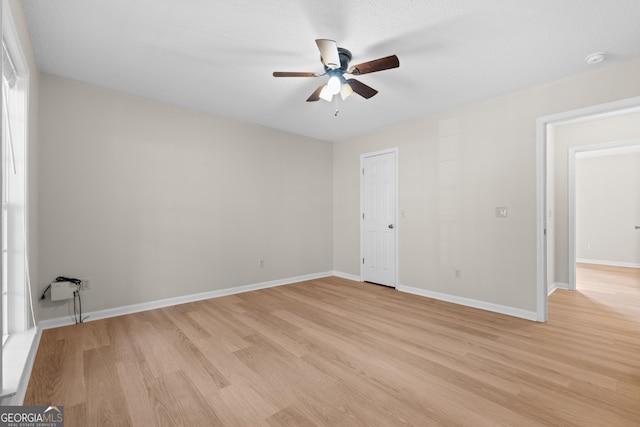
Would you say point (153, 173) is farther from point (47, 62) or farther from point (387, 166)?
point (387, 166)

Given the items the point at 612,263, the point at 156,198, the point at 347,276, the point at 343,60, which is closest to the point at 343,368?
the point at 343,60

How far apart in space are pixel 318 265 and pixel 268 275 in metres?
1.07

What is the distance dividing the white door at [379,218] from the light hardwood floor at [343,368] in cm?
126

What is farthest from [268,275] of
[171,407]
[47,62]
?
[47,62]

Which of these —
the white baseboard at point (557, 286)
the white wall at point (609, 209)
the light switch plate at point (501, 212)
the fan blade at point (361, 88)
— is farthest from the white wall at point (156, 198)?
the white wall at point (609, 209)

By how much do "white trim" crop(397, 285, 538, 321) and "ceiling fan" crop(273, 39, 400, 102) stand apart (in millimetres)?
2833

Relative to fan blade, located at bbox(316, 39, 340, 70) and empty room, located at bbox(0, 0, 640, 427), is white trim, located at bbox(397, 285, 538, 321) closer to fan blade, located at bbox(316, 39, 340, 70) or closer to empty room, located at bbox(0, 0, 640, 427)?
empty room, located at bbox(0, 0, 640, 427)

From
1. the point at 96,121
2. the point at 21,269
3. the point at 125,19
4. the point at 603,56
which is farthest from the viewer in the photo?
the point at 96,121

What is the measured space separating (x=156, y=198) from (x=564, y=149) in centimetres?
605

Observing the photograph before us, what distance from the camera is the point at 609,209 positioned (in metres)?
6.40

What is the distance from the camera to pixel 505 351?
2.47m

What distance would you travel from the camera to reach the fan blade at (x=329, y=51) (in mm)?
2021

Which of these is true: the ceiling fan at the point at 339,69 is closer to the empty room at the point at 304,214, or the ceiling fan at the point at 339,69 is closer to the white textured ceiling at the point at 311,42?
the empty room at the point at 304,214

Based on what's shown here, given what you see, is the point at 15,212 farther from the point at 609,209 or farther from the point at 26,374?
the point at 609,209
